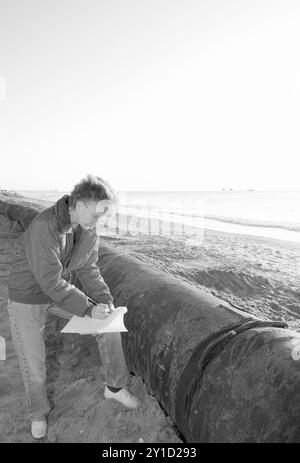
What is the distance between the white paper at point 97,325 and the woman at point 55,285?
58mm

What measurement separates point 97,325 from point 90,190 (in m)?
0.95

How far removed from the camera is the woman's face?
2.49 m

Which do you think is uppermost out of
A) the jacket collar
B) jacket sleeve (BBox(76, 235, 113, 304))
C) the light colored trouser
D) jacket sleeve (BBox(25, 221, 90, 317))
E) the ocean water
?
the jacket collar

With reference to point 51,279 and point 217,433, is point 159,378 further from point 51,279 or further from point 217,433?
point 51,279

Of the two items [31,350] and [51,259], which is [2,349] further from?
[51,259]

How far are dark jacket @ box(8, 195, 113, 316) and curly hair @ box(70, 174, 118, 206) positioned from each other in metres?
0.11

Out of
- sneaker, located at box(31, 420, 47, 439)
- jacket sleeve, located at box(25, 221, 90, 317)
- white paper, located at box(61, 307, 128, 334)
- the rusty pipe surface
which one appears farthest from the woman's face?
sneaker, located at box(31, 420, 47, 439)

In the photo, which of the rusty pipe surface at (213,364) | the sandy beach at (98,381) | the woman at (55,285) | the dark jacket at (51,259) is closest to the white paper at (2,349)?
the sandy beach at (98,381)

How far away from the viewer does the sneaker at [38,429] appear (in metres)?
2.57

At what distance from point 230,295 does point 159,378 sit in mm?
3350

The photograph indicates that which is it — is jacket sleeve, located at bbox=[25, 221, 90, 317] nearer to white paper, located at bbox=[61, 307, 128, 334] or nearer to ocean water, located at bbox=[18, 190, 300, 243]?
white paper, located at bbox=[61, 307, 128, 334]

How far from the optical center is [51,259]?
96.7 inches

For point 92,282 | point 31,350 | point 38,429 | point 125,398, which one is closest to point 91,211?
point 92,282

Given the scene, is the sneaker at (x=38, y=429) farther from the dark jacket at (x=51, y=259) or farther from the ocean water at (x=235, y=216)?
the ocean water at (x=235, y=216)
